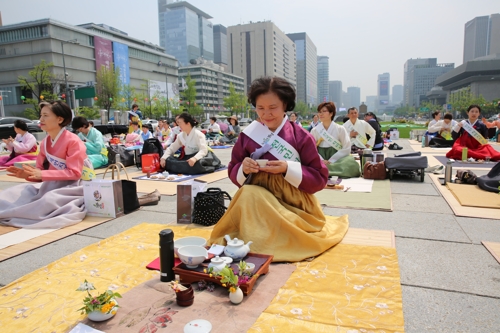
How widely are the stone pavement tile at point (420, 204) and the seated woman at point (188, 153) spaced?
4302 millimetres

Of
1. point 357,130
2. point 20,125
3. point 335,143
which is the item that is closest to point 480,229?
point 335,143

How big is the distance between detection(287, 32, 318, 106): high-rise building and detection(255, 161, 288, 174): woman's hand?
13905 centimetres

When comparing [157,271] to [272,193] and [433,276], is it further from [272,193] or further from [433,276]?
[433,276]

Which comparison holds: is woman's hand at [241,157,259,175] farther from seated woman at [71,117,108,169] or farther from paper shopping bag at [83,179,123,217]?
seated woman at [71,117,108,169]

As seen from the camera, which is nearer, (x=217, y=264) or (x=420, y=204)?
(x=217, y=264)

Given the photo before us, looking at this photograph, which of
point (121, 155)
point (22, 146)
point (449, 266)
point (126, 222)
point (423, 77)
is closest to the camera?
point (449, 266)

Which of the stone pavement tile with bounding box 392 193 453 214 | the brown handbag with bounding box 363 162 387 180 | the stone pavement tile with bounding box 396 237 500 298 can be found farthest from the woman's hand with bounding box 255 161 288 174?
the brown handbag with bounding box 363 162 387 180

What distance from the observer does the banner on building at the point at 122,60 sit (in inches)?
2365

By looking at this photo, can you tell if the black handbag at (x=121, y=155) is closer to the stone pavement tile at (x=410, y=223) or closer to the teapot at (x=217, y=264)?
the stone pavement tile at (x=410, y=223)

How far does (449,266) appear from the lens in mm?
3008

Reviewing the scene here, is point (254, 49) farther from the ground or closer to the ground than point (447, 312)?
farther from the ground

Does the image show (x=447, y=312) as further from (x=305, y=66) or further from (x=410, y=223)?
(x=305, y=66)

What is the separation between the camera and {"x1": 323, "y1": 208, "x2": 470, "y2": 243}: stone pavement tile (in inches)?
152

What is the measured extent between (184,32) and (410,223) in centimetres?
14125
